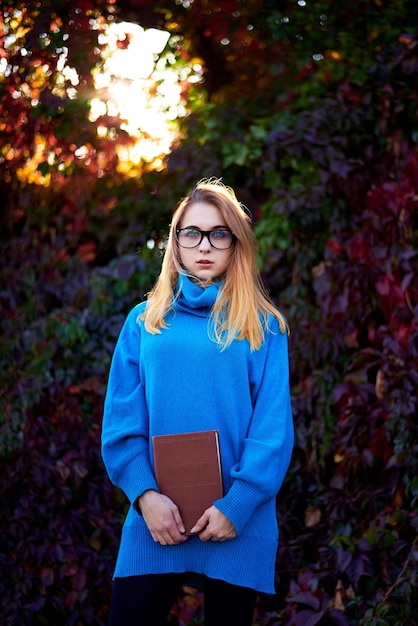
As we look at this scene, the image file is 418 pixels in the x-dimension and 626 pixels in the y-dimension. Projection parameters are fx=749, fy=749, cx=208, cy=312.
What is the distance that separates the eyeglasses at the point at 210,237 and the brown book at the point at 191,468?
0.53m

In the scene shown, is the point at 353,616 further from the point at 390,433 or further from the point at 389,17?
the point at 389,17

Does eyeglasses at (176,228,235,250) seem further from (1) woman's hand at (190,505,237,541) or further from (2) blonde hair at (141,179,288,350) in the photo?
(1) woman's hand at (190,505,237,541)

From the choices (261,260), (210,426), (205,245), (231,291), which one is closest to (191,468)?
(210,426)

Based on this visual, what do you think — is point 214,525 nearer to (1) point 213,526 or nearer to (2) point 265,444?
(1) point 213,526

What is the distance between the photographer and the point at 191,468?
1897mm

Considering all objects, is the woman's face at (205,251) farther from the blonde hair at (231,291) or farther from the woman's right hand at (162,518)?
the woman's right hand at (162,518)

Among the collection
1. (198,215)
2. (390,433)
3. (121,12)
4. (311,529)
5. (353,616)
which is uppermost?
(121,12)

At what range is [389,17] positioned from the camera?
3744 millimetres

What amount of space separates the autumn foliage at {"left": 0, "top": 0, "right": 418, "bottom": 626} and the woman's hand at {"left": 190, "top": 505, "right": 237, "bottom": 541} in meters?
1.11

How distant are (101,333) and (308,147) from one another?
4.71ft

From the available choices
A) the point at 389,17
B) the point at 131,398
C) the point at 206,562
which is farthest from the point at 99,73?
the point at 206,562

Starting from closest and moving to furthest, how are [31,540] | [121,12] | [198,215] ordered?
[198,215] → [31,540] → [121,12]

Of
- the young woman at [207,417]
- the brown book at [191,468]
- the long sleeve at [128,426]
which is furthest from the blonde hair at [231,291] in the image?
the brown book at [191,468]

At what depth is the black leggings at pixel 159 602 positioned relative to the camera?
192 centimetres
